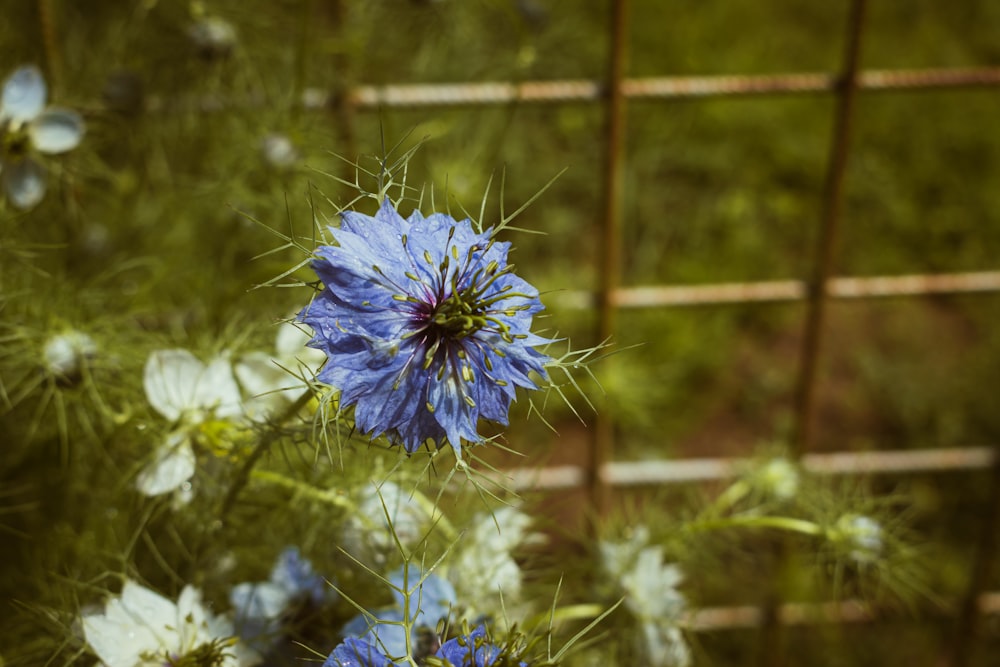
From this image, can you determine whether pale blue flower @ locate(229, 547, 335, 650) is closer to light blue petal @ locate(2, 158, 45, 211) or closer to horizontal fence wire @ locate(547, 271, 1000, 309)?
light blue petal @ locate(2, 158, 45, 211)

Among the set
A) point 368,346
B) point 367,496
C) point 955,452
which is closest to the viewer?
point 368,346

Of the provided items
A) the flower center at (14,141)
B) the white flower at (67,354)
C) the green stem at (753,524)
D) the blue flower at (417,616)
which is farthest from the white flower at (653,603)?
the flower center at (14,141)

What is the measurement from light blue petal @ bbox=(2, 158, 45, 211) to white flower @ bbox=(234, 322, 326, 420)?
179 mm

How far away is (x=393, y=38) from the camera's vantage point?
109cm

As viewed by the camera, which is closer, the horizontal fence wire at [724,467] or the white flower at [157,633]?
the white flower at [157,633]

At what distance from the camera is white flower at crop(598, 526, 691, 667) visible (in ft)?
2.17

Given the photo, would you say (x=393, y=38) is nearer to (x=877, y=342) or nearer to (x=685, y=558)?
(x=685, y=558)

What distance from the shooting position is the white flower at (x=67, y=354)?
685mm

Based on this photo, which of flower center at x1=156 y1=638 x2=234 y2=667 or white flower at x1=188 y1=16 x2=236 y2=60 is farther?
white flower at x1=188 y1=16 x2=236 y2=60

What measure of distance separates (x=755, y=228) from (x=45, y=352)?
1.44 metres

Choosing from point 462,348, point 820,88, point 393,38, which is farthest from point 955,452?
point 462,348

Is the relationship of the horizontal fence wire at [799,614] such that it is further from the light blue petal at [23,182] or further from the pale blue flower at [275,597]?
the light blue petal at [23,182]

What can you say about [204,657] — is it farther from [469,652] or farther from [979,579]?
[979,579]

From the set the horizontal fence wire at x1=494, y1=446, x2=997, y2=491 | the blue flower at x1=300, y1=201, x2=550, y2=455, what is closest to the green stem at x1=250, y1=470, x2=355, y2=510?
the blue flower at x1=300, y1=201, x2=550, y2=455
